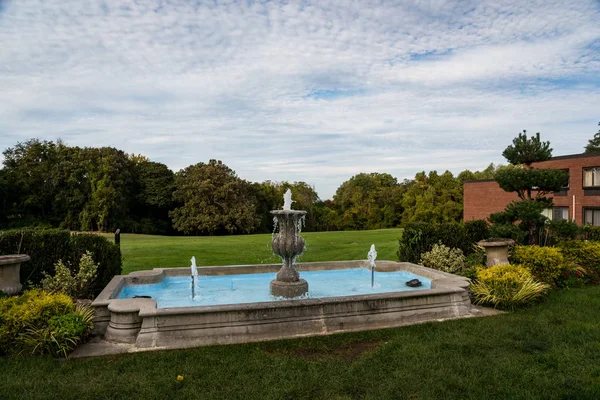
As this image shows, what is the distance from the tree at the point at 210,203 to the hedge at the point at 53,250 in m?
31.6

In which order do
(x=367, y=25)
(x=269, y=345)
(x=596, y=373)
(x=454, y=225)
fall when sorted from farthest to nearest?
(x=454, y=225)
(x=367, y=25)
(x=269, y=345)
(x=596, y=373)

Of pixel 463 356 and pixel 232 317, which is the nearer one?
pixel 463 356

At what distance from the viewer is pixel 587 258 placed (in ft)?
38.3

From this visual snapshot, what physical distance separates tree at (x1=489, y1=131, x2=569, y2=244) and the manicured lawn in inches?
205

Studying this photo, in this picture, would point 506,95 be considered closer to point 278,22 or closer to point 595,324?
point 278,22

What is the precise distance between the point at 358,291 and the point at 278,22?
7251mm

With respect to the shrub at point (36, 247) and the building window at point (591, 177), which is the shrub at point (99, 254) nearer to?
the shrub at point (36, 247)

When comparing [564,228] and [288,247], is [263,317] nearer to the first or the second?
[288,247]

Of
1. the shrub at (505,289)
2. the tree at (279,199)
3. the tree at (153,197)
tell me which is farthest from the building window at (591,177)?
the tree at (153,197)

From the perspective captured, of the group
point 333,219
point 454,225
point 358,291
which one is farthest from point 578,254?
point 333,219

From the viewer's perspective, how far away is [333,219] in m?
53.0

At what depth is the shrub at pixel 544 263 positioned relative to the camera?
1036 cm

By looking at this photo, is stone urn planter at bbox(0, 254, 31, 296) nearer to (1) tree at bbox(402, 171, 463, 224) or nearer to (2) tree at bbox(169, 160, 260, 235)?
(2) tree at bbox(169, 160, 260, 235)

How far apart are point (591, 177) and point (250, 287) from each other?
26756 mm
